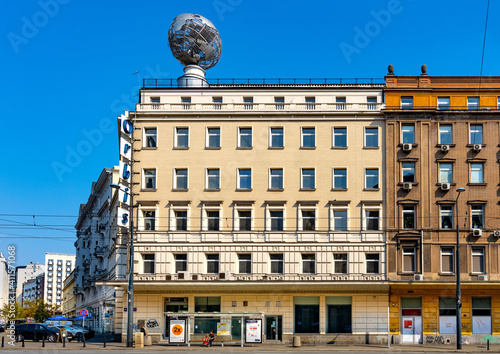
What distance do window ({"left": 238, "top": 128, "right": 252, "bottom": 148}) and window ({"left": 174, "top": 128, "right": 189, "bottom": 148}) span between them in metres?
4.22

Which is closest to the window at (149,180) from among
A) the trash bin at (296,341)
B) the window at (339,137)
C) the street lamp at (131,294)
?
the street lamp at (131,294)

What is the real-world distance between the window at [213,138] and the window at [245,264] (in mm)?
9009

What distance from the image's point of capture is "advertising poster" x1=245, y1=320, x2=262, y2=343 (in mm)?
40906

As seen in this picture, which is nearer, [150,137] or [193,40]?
[150,137]

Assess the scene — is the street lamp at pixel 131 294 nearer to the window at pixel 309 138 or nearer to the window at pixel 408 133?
the window at pixel 309 138

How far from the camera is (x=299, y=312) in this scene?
148 feet

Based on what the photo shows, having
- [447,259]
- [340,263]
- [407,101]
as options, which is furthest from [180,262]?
A: [407,101]

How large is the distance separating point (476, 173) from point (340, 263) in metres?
12.9

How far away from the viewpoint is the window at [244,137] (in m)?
47.2

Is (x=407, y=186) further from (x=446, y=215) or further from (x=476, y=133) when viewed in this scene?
(x=476, y=133)

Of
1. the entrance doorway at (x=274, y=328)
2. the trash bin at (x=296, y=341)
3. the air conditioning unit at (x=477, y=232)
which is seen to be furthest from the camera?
the air conditioning unit at (x=477, y=232)

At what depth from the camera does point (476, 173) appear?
46625mm

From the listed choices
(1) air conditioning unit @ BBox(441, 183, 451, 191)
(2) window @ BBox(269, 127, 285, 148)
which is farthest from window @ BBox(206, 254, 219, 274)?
(1) air conditioning unit @ BBox(441, 183, 451, 191)

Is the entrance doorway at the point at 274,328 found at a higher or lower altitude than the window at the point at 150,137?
lower
